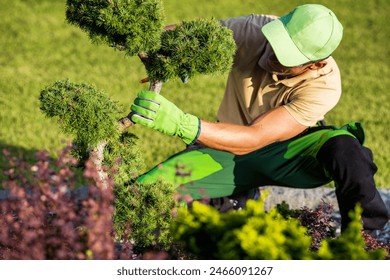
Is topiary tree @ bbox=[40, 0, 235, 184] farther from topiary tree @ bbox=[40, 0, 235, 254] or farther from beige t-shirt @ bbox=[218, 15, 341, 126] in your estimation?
beige t-shirt @ bbox=[218, 15, 341, 126]

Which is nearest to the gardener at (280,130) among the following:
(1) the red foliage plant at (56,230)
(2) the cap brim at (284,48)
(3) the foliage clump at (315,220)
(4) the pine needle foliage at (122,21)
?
(2) the cap brim at (284,48)

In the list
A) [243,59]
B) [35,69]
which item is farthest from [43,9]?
[243,59]

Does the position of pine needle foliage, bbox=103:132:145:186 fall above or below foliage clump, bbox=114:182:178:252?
above

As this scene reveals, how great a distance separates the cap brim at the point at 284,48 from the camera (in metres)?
4.09

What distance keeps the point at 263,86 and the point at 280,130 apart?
0.36m

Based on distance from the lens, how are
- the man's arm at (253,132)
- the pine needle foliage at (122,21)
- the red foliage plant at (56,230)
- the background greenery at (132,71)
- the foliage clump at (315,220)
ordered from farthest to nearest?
1. the background greenery at (132,71)
2. the foliage clump at (315,220)
3. the man's arm at (253,132)
4. the pine needle foliage at (122,21)
5. the red foliage plant at (56,230)

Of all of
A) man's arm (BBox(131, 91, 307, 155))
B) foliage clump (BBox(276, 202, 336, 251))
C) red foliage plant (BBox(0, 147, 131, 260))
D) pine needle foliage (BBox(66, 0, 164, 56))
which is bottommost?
foliage clump (BBox(276, 202, 336, 251))

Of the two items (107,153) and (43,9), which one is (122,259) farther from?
(43,9)

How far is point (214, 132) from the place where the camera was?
396 cm

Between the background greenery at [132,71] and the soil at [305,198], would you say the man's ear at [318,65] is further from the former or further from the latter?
the background greenery at [132,71]

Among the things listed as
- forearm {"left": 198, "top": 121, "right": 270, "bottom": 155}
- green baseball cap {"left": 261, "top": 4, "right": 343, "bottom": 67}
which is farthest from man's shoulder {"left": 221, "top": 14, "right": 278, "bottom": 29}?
forearm {"left": 198, "top": 121, "right": 270, "bottom": 155}

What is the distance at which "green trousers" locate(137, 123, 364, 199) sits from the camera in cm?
450

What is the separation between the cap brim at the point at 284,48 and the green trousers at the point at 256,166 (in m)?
0.53
